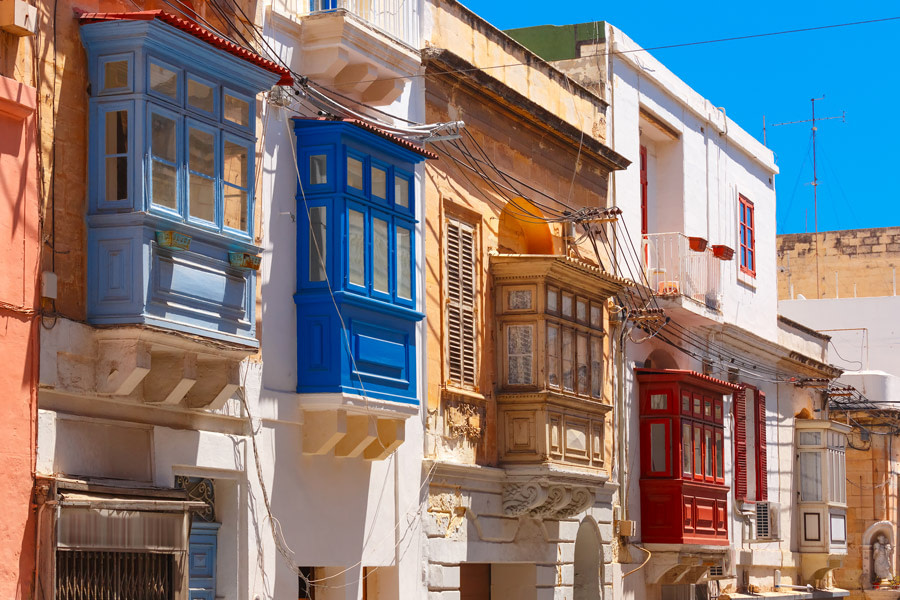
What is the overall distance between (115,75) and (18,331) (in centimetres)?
215

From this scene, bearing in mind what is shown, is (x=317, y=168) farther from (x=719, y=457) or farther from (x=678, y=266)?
(x=719, y=457)

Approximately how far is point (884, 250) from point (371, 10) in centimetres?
2829

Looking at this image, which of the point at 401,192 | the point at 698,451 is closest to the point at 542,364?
the point at 401,192

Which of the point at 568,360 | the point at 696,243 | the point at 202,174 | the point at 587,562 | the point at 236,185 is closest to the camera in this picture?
the point at 202,174

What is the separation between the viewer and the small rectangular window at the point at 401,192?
612 inches

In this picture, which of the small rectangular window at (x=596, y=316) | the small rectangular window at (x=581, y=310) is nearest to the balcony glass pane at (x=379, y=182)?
the small rectangular window at (x=581, y=310)

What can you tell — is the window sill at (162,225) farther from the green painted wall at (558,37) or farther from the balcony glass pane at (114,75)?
the green painted wall at (558,37)

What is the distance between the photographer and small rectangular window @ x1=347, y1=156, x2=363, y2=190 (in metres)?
14.7

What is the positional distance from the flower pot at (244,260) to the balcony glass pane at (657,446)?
1073cm

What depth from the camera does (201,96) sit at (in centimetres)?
1253

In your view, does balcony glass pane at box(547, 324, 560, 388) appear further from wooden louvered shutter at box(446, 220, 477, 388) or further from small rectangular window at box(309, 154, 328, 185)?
small rectangular window at box(309, 154, 328, 185)

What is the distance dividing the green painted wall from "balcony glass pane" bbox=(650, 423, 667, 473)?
5354mm

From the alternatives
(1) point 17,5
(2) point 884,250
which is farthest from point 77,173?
(2) point 884,250

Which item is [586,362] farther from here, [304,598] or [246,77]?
[246,77]
